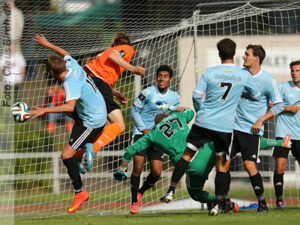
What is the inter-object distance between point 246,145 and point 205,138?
0.67m

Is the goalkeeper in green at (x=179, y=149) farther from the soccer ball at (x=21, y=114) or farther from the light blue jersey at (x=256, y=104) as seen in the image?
the soccer ball at (x=21, y=114)

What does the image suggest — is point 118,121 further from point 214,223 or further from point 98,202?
point 98,202

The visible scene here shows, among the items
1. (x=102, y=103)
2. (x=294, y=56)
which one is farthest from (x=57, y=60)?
(x=294, y=56)

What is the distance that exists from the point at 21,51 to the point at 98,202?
346 centimetres

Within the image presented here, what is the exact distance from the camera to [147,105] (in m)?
8.45

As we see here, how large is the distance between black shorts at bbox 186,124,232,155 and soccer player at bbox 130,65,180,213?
54.0 inches

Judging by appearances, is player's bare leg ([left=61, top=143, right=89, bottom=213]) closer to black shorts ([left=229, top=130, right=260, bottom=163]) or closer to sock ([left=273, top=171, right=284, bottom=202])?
black shorts ([left=229, top=130, right=260, bottom=163])

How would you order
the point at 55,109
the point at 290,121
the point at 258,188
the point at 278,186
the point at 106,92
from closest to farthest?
the point at 55,109 < the point at 258,188 < the point at 106,92 < the point at 278,186 < the point at 290,121

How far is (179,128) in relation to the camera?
7.12m

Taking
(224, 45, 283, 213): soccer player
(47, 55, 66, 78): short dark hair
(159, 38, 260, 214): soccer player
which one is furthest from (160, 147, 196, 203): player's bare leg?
(47, 55, 66, 78): short dark hair

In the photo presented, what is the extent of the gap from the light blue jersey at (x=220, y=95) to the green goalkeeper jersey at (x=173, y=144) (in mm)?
349

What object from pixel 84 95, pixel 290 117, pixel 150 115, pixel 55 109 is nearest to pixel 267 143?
pixel 290 117

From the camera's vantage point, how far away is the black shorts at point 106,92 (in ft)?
24.6

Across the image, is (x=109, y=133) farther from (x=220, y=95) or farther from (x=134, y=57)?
(x=134, y=57)
